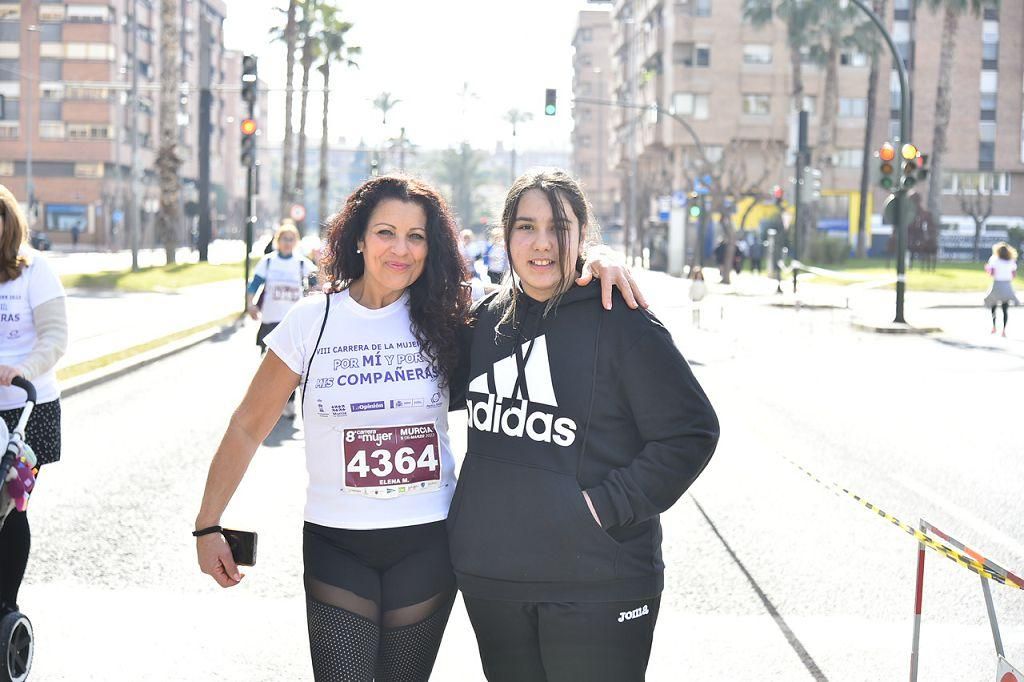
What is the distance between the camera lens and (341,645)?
10.9 feet

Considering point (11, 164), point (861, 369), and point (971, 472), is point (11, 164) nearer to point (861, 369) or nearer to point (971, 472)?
point (861, 369)

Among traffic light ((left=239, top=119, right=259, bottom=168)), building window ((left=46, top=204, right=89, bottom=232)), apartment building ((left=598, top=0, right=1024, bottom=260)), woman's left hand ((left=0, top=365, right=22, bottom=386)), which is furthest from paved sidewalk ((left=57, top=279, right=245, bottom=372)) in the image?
building window ((left=46, top=204, right=89, bottom=232))

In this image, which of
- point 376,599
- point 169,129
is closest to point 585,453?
point 376,599

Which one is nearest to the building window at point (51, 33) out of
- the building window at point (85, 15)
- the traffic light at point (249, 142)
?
the building window at point (85, 15)

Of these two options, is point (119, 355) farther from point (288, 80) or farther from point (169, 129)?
point (288, 80)

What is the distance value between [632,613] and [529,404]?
546mm

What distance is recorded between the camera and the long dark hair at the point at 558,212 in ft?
10.6

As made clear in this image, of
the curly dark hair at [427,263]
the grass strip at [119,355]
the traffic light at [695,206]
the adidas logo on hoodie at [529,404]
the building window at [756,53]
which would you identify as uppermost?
the building window at [756,53]

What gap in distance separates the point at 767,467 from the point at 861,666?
5.02 meters

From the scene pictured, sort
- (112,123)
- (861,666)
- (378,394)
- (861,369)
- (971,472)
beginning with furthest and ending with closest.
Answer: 1. (112,123)
2. (861,369)
3. (971,472)
4. (861,666)
5. (378,394)

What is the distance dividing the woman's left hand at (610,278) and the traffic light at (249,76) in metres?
24.8

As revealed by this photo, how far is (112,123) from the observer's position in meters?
91.8

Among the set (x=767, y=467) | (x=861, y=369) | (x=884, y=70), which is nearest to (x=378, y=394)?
(x=767, y=467)

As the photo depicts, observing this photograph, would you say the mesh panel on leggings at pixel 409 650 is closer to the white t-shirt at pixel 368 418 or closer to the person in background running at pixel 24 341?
the white t-shirt at pixel 368 418
